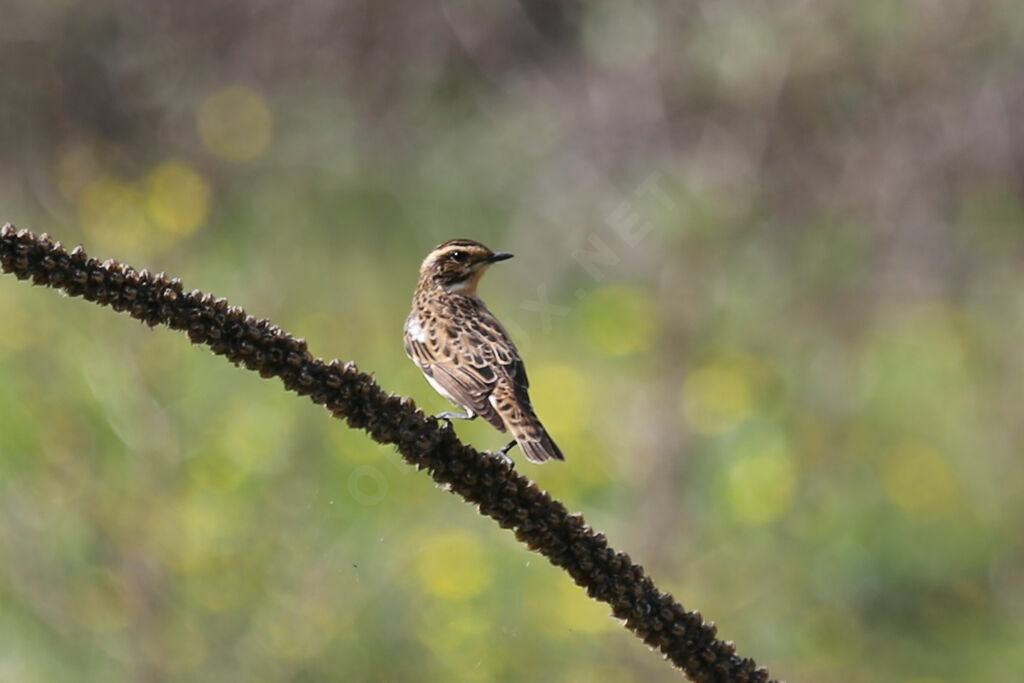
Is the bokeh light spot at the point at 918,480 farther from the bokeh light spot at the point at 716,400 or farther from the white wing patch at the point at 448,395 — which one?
the white wing patch at the point at 448,395

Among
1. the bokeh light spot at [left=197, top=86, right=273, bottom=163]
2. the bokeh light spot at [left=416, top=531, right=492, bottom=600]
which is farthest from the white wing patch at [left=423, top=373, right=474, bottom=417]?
the bokeh light spot at [left=197, top=86, right=273, bottom=163]

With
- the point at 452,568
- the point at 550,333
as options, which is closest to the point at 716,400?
the point at 550,333

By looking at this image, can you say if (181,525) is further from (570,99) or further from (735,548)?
(570,99)

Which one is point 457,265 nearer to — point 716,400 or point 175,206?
point 175,206

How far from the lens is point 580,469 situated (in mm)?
6297

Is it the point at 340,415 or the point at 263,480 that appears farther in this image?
the point at 263,480

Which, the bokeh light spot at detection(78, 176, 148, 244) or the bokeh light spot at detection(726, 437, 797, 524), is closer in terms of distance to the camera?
the bokeh light spot at detection(78, 176, 148, 244)

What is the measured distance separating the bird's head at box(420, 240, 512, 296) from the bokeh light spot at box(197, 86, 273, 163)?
4925 millimetres

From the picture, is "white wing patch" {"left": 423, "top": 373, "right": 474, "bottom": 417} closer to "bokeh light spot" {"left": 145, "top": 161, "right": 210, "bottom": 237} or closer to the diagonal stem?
the diagonal stem

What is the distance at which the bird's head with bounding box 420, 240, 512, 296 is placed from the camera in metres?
4.18

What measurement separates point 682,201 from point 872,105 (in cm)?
308

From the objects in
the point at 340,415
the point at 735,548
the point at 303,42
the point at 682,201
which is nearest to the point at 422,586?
the point at 735,548

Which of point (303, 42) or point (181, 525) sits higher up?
point (303, 42)

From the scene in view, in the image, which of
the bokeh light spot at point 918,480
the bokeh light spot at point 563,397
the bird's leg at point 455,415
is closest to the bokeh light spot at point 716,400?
the bokeh light spot at point 563,397
